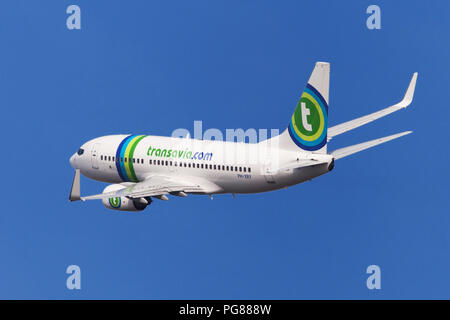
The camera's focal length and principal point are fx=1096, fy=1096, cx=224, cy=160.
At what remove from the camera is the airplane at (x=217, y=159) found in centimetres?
5928

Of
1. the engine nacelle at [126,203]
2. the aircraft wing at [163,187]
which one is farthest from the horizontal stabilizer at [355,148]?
the engine nacelle at [126,203]

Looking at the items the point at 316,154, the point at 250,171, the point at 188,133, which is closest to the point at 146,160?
the point at 188,133

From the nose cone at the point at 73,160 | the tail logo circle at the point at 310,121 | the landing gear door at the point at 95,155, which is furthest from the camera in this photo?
the nose cone at the point at 73,160

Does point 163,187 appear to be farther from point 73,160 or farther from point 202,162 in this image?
point 73,160

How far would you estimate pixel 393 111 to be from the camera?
68375 millimetres

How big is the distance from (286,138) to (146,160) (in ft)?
33.3

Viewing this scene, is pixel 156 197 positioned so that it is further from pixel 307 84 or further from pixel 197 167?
pixel 307 84

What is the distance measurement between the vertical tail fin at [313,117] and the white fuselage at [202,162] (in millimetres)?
570

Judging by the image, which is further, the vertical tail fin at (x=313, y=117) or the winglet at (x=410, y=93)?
the winglet at (x=410, y=93)

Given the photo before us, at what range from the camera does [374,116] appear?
67688mm

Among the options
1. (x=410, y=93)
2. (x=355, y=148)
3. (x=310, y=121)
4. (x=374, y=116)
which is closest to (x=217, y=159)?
(x=310, y=121)

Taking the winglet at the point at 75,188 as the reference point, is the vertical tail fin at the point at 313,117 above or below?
above

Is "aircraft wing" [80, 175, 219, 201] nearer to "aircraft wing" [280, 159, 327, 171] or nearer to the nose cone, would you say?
"aircraft wing" [280, 159, 327, 171]

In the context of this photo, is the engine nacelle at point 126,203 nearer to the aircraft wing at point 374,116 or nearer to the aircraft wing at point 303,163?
the aircraft wing at point 303,163
